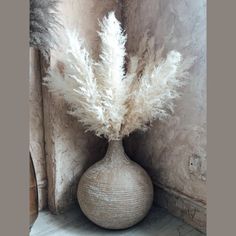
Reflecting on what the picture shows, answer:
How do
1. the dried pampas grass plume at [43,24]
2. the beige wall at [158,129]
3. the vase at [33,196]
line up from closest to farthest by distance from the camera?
the dried pampas grass plume at [43,24] < the beige wall at [158,129] < the vase at [33,196]

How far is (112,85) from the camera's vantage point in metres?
1.12

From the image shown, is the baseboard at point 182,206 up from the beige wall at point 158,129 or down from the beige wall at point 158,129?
down

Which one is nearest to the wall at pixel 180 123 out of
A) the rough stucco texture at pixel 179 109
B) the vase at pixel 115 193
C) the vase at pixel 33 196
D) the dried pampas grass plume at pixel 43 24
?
the rough stucco texture at pixel 179 109

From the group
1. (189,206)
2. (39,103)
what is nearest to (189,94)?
(189,206)

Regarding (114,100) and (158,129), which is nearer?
(114,100)

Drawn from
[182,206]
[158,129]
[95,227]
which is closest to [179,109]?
[158,129]

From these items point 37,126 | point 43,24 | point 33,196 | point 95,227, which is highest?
point 43,24

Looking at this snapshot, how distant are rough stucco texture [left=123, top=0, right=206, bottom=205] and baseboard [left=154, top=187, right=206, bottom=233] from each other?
2 centimetres

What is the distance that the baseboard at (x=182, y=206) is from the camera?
3.76 feet

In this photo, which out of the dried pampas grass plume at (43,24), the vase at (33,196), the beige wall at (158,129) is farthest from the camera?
the vase at (33,196)

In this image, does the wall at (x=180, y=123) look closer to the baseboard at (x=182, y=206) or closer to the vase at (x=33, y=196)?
the baseboard at (x=182, y=206)

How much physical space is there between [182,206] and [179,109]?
1.42 ft

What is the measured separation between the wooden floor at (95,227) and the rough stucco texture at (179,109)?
14 cm

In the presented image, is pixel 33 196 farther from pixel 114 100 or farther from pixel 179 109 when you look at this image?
pixel 179 109
